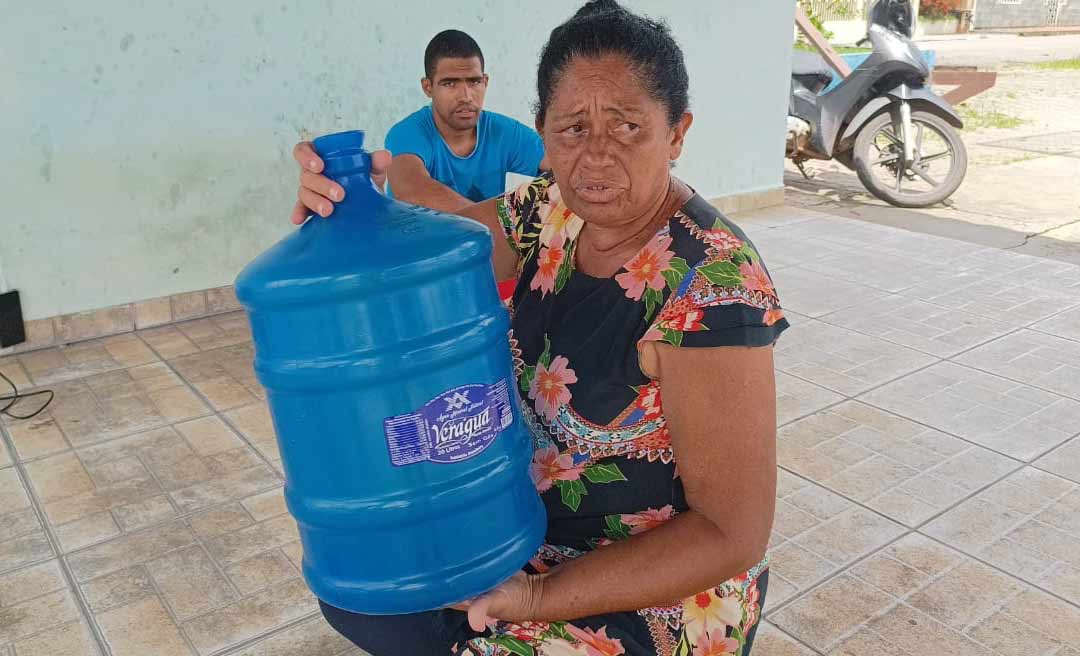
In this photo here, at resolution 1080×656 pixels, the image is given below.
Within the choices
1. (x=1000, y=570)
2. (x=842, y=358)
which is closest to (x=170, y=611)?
(x=1000, y=570)

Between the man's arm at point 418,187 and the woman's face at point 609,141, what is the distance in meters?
1.48

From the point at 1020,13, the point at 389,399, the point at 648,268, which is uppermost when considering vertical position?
the point at 1020,13

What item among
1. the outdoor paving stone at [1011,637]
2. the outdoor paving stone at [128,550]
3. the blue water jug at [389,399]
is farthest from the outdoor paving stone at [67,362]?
the outdoor paving stone at [1011,637]

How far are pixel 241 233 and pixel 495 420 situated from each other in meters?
3.87

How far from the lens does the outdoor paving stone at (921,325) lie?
4215 mm

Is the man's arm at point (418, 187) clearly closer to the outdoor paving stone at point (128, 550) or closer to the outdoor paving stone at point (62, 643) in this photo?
the outdoor paving stone at point (128, 550)

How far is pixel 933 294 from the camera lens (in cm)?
489

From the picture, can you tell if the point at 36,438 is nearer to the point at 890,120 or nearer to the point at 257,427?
the point at 257,427

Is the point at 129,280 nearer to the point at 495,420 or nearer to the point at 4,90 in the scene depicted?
the point at 4,90

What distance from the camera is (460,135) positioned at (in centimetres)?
344

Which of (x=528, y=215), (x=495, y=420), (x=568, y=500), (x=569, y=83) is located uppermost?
(x=569, y=83)

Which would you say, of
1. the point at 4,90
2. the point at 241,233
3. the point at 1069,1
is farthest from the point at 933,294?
the point at 1069,1

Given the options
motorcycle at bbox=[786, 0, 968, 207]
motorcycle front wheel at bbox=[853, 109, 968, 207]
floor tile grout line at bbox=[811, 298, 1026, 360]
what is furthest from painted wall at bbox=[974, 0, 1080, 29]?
floor tile grout line at bbox=[811, 298, 1026, 360]

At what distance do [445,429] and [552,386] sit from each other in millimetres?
290
